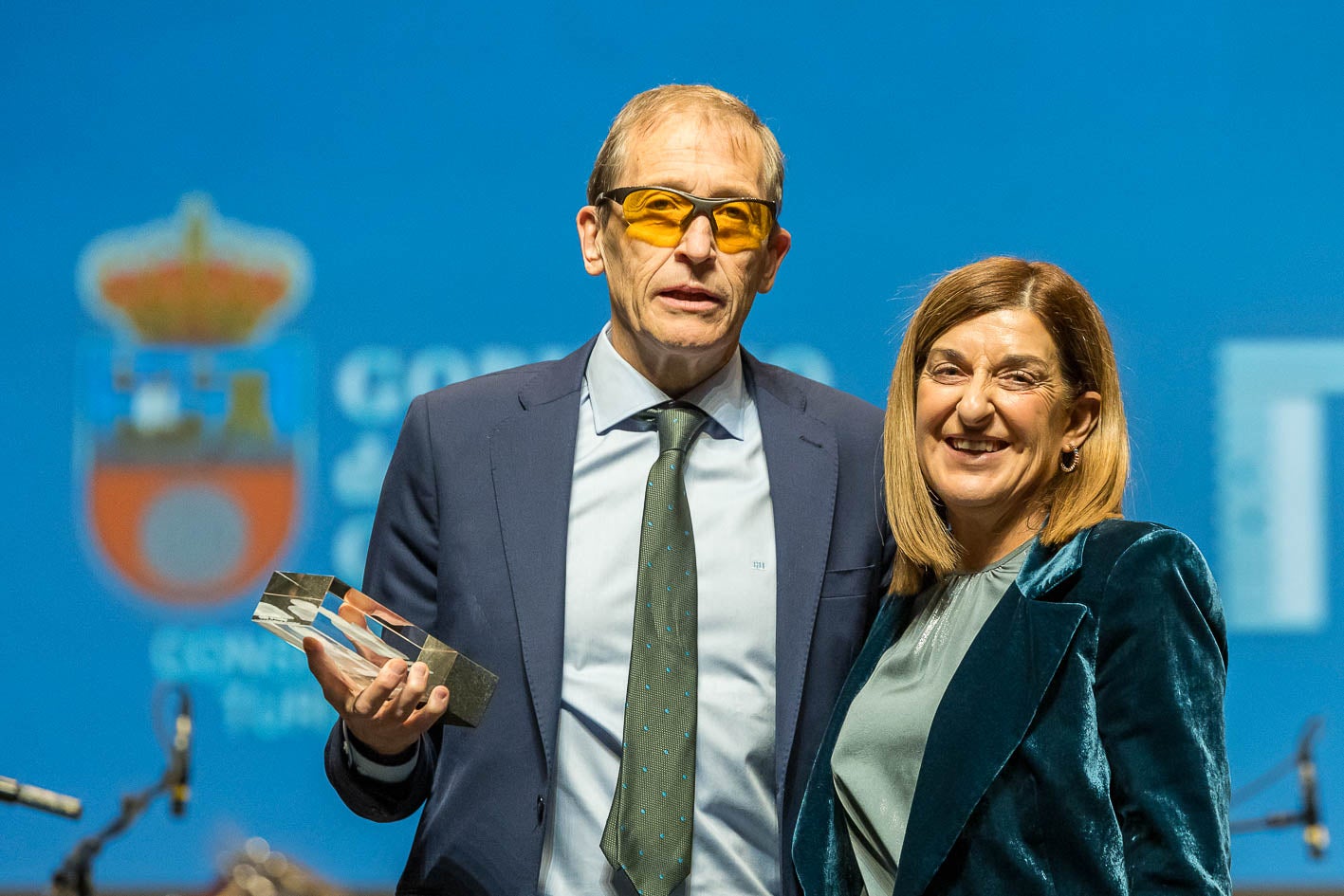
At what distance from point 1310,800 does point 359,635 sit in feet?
9.22

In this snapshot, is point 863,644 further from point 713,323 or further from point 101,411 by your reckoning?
point 101,411

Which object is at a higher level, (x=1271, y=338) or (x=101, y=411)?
(x=1271, y=338)

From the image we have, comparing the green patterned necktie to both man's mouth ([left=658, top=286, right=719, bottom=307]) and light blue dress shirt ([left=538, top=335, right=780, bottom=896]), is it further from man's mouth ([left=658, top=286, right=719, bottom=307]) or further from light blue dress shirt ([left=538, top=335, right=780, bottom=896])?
man's mouth ([left=658, top=286, right=719, bottom=307])

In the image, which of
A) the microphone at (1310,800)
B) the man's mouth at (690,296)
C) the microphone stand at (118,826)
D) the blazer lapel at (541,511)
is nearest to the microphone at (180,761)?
the microphone stand at (118,826)

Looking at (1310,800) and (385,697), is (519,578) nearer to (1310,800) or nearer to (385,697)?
(385,697)

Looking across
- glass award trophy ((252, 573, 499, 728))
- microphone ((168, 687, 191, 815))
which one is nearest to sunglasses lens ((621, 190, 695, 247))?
glass award trophy ((252, 573, 499, 728))

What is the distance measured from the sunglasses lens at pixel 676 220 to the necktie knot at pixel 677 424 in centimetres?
23

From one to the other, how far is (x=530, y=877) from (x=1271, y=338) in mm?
2710

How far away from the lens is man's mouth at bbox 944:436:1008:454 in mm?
1661

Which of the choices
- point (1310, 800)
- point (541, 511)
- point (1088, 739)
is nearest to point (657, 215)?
point (541, 511)

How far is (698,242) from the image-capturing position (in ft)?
6.03

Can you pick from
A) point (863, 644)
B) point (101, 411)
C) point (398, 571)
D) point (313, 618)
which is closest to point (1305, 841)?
point (863, 644)

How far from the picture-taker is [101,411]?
3.56m

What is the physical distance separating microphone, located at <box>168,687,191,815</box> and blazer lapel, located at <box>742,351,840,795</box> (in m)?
1.72
